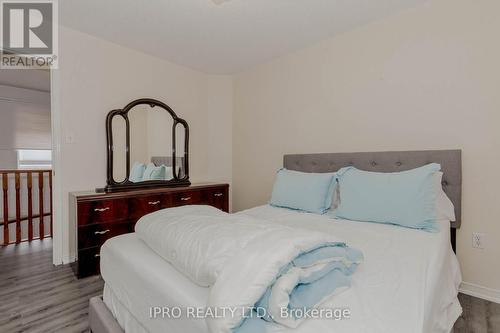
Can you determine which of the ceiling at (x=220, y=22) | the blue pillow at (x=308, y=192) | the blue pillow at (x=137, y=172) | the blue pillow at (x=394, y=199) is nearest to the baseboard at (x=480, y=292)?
the blue pillow at (x=394, y=199)

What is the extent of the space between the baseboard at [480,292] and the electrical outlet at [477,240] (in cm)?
29

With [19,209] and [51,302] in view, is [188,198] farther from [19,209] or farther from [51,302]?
[19,209]

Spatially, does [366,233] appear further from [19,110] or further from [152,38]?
[19,110]

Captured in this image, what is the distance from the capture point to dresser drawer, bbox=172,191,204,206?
9.78 ft

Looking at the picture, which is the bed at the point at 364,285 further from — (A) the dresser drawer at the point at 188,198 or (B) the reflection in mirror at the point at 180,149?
(B) the reflection in mirror at the point at 180,149

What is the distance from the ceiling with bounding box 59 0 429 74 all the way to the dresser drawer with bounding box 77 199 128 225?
1.66 metres

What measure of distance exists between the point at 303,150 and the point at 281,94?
759mm

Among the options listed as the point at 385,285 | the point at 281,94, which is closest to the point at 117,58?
the point at 281,94

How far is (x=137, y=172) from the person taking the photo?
9.77 ft

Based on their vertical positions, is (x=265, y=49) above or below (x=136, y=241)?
above

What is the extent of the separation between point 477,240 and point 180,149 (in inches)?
122

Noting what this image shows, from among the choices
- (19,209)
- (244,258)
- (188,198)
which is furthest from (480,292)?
(19,209)

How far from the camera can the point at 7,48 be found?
2484 mm

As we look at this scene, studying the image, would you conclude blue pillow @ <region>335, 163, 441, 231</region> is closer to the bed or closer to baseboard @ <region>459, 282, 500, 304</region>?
the bed
